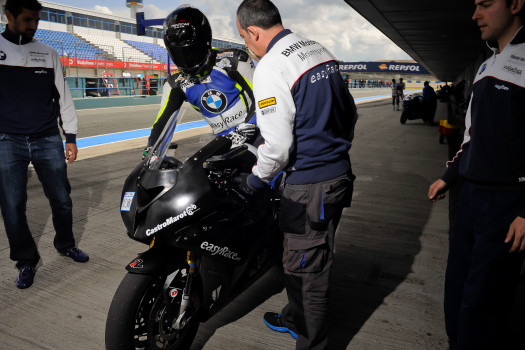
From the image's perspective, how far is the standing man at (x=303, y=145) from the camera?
2.01m

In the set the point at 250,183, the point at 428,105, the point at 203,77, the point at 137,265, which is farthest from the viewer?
the point at 428,105

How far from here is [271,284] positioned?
3.45m

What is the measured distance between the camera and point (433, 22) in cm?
1196

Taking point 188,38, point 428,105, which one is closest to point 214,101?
point 188,38

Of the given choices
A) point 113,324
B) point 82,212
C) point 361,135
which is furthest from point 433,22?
point 113,324

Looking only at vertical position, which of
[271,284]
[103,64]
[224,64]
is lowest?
[271,284]

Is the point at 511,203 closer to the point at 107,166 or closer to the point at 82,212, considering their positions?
the point at 82,212

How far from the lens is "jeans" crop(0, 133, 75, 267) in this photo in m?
3.24

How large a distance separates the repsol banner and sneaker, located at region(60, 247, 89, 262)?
63368mm

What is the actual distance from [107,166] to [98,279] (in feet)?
15.4

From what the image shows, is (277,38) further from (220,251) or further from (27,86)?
(27,86)

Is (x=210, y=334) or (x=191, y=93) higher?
(x=191, y=93)

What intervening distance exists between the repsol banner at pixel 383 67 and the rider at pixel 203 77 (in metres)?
63.4

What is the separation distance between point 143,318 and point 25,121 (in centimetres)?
202
